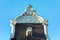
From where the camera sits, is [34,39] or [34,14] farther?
[34,14]

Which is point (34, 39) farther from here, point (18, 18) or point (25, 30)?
point (18, 18)

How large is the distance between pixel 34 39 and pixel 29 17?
10.2 feet

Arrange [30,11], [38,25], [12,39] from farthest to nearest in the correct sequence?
[30,11] < [38,25] < [12,39]

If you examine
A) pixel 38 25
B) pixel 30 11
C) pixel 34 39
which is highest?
pixel 30 11

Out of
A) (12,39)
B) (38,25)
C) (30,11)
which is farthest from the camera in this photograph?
(30,11)

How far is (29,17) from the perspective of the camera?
2289 centimetres

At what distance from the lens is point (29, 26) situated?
72.1 ft

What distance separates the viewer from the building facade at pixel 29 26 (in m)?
21.0

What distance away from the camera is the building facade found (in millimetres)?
20969

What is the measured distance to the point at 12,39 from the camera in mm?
20531

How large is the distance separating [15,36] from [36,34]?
2.05 metres

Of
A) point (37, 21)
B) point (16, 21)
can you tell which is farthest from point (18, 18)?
point (37, 21)

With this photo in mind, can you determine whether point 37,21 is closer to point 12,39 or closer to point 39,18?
point 39,18

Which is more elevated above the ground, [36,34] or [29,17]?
[29,17]
